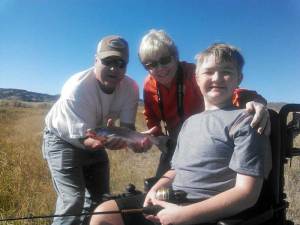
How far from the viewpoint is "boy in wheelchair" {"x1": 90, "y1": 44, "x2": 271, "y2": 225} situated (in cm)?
284

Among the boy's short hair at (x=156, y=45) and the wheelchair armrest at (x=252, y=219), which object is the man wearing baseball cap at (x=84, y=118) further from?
the wheelchair armrest at (x=252, y=219)

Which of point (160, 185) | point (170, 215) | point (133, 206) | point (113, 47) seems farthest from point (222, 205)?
point (113, 47)

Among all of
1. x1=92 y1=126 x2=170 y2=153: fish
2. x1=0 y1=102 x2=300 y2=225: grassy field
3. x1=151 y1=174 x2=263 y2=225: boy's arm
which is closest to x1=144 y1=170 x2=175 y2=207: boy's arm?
x1=151 y1=174 x2=263 y2=225: boy's arm

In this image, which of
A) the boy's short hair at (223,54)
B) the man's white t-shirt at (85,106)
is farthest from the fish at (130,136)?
the boy's short hair at (223,54)

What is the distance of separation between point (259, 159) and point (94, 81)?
7.18 ft

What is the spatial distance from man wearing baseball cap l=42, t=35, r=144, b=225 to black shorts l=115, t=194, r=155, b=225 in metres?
0.88

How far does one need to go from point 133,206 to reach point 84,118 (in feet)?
4.05

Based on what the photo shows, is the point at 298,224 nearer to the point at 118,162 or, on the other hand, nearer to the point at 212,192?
the point at 212,192

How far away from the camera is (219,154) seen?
3043 mm

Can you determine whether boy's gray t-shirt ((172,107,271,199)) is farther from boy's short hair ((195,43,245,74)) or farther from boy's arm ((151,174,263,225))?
boy's short hair ((195,43,245,74))

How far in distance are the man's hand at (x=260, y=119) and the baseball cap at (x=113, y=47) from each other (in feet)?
6.22

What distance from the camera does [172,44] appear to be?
4.56 meters

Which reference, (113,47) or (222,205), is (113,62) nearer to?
(113,47)

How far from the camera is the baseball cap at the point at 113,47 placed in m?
4.55
